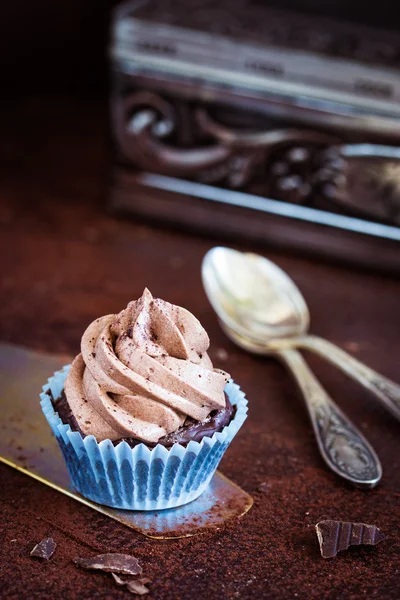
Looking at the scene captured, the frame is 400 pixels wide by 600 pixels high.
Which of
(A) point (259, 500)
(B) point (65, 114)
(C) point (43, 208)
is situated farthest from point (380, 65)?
(B) point (65, 114)

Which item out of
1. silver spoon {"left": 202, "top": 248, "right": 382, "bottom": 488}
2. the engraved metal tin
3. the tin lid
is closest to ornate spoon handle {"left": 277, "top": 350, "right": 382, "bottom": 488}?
silver spoon {"left": 202, "top": 248, "right": 382, "bottom": 488}

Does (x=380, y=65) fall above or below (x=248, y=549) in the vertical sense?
above

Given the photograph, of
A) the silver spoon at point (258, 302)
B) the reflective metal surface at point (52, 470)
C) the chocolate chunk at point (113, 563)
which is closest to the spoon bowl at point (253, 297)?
the silver spoon at point (258, 302)

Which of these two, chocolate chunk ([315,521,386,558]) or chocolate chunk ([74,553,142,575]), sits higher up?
chocolate chunk ([74,553,142,575])

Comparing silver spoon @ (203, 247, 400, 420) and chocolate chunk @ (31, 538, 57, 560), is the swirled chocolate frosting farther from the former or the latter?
silver spoon @ (203, 247, 400, 420)

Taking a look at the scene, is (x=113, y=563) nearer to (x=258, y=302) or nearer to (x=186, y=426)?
(x=186, y=426)

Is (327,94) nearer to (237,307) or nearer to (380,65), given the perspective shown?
(380,65)
